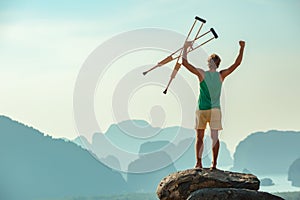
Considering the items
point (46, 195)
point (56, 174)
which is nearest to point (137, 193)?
point (46, 195)

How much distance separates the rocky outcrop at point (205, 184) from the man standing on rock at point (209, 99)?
0.27 metres

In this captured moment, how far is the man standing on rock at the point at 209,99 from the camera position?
895 cm

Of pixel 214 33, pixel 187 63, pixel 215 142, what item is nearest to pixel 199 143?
pixel 215 142

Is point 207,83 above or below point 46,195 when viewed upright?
above

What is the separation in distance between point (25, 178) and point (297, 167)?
36.0 m

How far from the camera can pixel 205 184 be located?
350 inches

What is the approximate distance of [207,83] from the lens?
895cm

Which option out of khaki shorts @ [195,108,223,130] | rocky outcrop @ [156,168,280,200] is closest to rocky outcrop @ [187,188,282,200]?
rocky outcrop @ [156,168,280,200]

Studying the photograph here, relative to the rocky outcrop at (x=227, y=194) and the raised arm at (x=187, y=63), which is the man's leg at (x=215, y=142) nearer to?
the rocky outcrop at (x=227, y=194)

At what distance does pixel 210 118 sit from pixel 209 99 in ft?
0.82

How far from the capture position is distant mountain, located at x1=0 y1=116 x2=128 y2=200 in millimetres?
67188

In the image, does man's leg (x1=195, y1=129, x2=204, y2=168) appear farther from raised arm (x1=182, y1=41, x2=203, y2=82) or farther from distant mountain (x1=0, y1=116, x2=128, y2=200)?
distant mountain (x1=0, y1=116, x2=128, y2=200)

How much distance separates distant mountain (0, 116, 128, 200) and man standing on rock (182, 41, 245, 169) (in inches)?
2139

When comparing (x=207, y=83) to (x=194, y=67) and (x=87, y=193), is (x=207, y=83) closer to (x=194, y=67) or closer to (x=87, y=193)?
(x=194, y=67)
